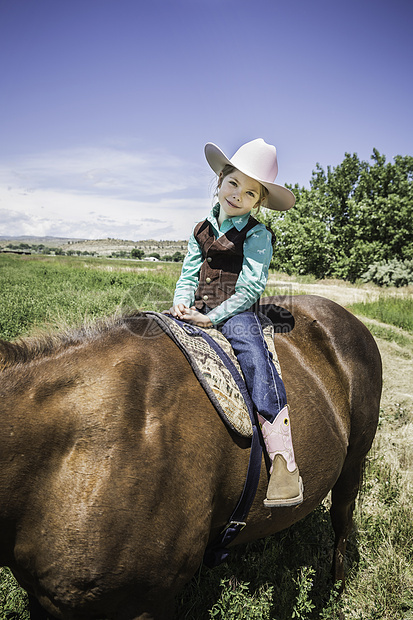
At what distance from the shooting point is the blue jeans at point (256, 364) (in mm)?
1909

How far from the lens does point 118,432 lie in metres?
1.49

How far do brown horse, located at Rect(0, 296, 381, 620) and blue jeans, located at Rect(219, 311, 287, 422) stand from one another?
239mm

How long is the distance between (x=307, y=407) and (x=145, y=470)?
1144 mm

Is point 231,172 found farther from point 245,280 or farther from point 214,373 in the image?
point 214,373

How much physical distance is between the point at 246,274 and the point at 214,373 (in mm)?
683

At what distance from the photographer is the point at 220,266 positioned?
235 centimetres

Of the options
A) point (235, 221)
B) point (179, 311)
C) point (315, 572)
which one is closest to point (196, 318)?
point (179, 311)

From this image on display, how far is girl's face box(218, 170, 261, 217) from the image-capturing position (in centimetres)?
230

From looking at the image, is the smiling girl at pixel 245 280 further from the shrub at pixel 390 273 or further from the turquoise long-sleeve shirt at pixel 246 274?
the shrub at pixel 390 273

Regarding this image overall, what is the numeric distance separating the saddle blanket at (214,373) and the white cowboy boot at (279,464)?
128 mm

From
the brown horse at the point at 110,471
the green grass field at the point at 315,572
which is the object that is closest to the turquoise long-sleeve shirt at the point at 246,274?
the brown horse at the point at 110,471

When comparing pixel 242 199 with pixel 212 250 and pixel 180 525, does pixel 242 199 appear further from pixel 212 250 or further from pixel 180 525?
pixel 180 525

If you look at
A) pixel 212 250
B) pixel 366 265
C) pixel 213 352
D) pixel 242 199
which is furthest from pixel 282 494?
pixel 366 265

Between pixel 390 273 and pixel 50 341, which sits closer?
pixel 50 341
